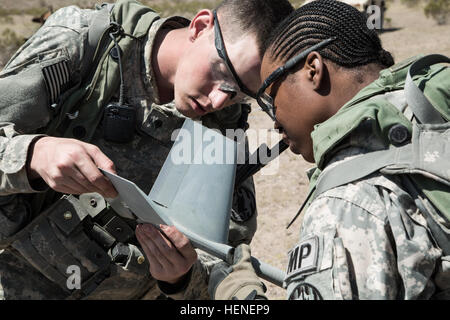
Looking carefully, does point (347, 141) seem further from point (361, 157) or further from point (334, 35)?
point (334, 35)

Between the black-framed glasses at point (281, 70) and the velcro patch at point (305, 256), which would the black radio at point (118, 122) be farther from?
the velcro patch at point (305, 256)

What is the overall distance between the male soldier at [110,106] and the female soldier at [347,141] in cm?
88

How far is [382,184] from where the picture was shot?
160 cm

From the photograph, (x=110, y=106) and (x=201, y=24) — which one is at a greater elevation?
(x=201, y=24)

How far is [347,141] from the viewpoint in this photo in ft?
5.60

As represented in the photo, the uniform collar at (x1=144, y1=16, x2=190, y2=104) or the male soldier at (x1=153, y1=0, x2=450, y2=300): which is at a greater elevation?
the male soldier at (x1=153, y1=0, x2=450, y2=300)

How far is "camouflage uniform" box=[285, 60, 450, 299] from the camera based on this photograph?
4.99 ft

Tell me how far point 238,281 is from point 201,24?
1257 millimetres

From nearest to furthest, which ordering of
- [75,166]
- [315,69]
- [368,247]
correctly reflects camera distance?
1. [368,247]
2. [315,69]
3. [75,166]

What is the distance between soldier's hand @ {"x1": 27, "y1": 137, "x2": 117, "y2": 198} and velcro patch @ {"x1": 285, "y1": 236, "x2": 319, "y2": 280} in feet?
2.81

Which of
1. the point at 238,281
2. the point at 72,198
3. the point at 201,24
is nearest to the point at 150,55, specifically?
the point at 201,24

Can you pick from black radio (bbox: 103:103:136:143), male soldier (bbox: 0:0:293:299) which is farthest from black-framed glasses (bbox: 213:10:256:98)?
black radio (bbox: 103:103:136:143)

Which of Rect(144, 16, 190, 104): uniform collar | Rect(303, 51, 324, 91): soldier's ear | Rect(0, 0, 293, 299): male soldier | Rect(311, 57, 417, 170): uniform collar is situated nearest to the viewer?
Rect(311, 57, 417, 170): uniform collar

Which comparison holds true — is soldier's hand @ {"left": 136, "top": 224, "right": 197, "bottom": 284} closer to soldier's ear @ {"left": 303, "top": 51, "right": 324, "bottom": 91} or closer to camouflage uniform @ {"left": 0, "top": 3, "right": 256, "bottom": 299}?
camouflage uniform @ {"left": 0, "top": 3, "right": 256, "bottom": 299}
